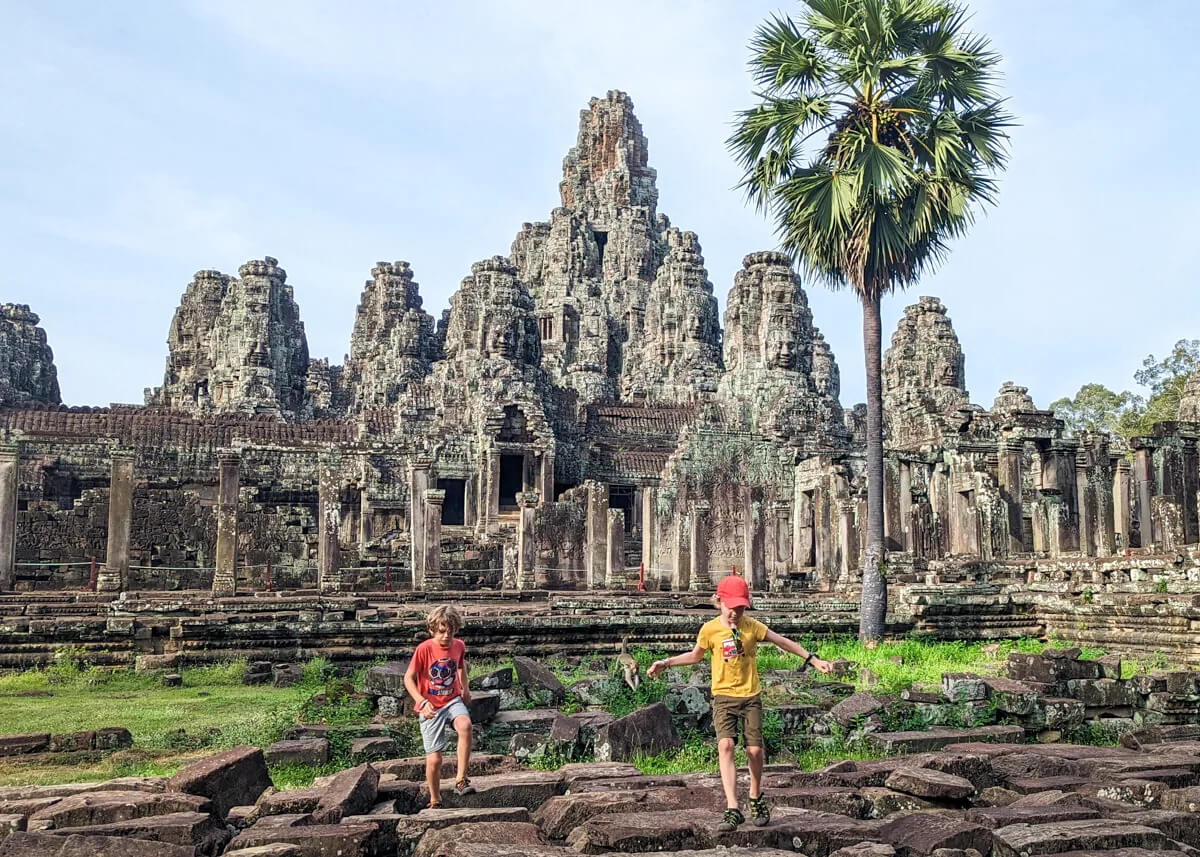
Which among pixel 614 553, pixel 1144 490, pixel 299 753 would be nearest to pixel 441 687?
pixel 299 753

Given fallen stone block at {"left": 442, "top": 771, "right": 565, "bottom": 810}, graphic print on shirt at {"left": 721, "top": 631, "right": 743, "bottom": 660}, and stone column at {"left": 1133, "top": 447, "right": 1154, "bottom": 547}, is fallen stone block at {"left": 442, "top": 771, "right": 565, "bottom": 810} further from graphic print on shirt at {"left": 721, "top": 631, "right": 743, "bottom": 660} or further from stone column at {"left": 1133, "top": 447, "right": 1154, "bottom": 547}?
stone column at {"left": 1133, "top": 447, "right": 1154, "bottom": 547}

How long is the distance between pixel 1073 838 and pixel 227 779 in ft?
13.3

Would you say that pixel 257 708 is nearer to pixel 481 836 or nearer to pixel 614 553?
pixel 481 836

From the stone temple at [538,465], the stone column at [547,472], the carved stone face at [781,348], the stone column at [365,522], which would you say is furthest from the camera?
the carved stone face at [781,348]

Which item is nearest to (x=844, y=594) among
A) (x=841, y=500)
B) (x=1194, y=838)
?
(x=841, y=500)

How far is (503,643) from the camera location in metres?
12.4

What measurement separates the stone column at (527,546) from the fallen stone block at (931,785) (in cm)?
1547

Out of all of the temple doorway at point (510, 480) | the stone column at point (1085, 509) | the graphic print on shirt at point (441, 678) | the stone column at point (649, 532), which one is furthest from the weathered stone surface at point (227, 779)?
the temple doorway at point (510, 480)

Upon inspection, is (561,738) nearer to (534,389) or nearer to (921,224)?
(921,224)

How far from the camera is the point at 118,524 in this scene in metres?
17.6

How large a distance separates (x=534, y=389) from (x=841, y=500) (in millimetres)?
14679

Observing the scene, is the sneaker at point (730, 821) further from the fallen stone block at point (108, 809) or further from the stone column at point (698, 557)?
the stone column at point (698, 557)

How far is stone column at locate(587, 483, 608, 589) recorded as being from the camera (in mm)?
22641

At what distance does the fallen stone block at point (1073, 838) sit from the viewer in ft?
15.8
